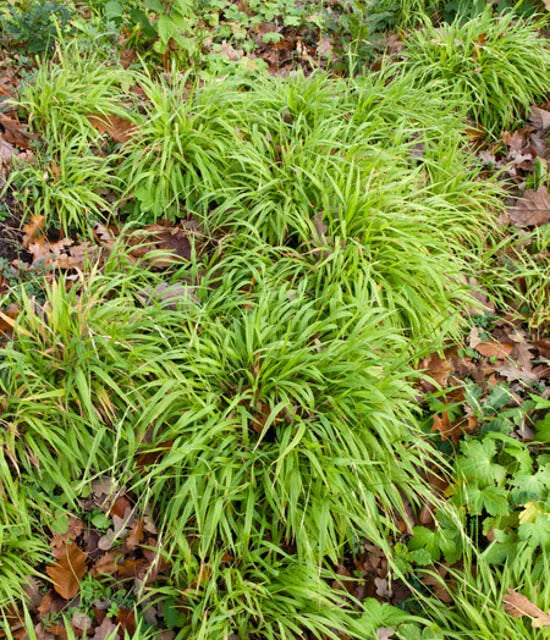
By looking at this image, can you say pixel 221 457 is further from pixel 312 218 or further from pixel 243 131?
pixel 243 131

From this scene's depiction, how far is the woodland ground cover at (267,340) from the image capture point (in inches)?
89.1

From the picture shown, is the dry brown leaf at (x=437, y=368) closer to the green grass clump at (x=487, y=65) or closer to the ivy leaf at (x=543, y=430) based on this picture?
the ivy leaf at (x=543, y=430)

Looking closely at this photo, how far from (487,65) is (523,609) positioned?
3.19 meters

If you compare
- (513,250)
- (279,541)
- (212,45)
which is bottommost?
(279,541)

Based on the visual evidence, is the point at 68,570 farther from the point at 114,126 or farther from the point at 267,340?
the point at 114,126

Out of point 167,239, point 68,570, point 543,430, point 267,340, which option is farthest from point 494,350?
point 68,570

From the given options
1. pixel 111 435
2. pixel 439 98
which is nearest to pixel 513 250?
pixel 439 98

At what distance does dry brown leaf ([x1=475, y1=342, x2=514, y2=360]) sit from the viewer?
3086 mm

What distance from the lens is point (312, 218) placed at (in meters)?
3.14

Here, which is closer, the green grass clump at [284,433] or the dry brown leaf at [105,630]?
the dry brown leaf at [105,630]

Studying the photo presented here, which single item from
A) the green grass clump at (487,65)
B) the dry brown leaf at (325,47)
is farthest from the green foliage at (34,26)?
the green grass clump at (487,65)

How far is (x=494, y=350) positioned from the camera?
310cm

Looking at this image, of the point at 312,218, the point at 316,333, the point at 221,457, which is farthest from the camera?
the point at 312,218

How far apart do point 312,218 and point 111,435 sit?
1.44 metres
